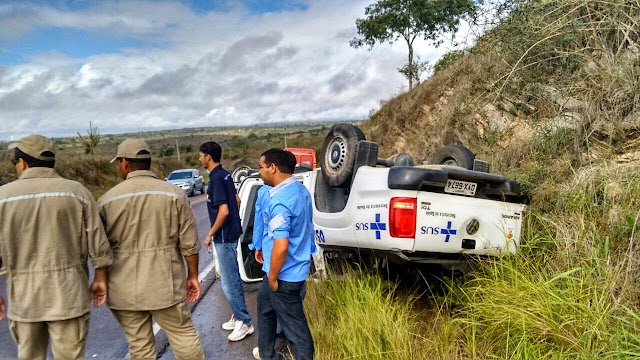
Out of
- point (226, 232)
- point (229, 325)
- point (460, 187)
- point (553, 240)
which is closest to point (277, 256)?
point (226, 232)

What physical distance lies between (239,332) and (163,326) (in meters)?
1.13

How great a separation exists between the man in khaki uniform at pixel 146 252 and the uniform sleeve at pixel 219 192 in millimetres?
879

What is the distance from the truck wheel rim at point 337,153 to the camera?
470 cm

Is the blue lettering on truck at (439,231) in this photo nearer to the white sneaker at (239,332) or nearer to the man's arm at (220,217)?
the man's arm at (220,217)

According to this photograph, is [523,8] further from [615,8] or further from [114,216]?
[114,216]

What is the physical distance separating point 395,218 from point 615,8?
348cm

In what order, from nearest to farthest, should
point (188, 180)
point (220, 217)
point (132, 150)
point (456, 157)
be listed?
point (132, 150) → point (220, 217) → point (456, 157) → point (188, 180)

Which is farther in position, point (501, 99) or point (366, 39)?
point (366, 39)

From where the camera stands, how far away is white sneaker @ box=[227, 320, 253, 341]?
4.22 metres

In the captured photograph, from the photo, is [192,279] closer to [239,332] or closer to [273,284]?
[273,284]

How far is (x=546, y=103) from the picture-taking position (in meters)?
6.29

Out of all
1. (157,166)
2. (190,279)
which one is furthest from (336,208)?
(157,166)

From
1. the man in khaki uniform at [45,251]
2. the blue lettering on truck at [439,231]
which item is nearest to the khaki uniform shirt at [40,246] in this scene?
the man in khaki uniform at [45,251]

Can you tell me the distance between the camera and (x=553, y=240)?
391 cm
